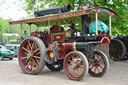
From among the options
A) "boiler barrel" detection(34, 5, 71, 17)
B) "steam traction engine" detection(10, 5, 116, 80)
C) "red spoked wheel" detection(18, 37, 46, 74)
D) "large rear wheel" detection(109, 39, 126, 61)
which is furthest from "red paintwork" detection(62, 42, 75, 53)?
"large rear wheel" detection(109, 39, 126, 61)

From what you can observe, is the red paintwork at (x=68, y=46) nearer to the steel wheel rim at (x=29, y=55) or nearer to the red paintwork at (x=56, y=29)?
the red paintwork at (x=56, y=29)

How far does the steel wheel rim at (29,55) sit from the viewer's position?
8.52 metres

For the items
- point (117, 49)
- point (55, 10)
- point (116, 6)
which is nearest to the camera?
point (55, 10)

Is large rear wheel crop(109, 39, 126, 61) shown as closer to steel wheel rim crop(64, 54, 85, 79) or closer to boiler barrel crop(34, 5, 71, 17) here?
boiler barrel crop(34, 5, 71, 17)

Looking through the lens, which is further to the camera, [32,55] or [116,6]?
[116,6]

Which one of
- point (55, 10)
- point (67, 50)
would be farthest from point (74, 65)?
point (55, 10)

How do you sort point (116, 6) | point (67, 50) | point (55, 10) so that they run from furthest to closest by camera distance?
point (116, 6), point (55, 10), point (67, 50)

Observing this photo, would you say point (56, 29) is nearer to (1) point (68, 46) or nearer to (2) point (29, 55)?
(1) point (68, 46)

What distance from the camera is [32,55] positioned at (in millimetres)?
8516

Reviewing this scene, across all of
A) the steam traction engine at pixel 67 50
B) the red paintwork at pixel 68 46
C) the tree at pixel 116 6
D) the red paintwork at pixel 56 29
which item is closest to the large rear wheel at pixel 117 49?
the tree at pixel 116 6

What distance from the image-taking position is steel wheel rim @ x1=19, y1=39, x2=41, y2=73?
28.0ft

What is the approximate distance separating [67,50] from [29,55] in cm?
181

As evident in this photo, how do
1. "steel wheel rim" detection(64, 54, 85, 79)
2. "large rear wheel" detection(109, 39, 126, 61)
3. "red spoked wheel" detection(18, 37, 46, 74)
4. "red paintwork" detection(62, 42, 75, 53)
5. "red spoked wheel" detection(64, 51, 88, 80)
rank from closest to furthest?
"red spoked wheel" detection(64, 51, 88, 80) → "steel wheel rim" detection(64, 54, 85, 79) → "red paintwork" detection(62, 42, 75, 53) → "red spoked wheel" detection(18, 37, 46, 74) → "large rear wheel" detection(109, 39, 126, 61)

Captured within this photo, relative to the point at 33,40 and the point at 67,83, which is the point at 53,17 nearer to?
the point at 33,40
